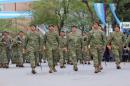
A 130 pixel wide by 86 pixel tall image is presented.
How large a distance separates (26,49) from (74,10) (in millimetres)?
29875

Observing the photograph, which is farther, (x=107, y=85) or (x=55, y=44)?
(x=55, y=44)

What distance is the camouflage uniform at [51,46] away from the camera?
2230cm

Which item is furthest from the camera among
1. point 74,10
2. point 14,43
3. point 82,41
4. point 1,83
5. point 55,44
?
point 74,10

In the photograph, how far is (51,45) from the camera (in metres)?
22.4

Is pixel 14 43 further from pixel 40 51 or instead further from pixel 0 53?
pixel 40 51

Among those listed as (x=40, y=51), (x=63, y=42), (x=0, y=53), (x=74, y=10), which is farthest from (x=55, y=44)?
(x=74, y=10)

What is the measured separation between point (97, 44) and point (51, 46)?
1.78 meters

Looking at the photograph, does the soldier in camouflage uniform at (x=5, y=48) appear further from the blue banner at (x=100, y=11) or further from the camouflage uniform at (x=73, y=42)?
the blue banner at (x=100, y=11)

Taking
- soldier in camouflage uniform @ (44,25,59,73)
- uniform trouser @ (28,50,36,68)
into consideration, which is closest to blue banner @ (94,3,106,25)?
soldier in camouflage uniform @ (44,25,59,73)

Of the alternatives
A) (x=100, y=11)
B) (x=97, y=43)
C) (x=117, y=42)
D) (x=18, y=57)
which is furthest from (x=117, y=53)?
(x=100, y=11)

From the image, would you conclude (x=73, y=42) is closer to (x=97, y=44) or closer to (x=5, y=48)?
(x=97, y=44)

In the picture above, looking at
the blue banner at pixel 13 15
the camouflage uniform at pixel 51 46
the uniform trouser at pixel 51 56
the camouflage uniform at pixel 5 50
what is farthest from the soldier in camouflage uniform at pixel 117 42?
the blue banner at pixel 13 15

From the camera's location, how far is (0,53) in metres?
28.8

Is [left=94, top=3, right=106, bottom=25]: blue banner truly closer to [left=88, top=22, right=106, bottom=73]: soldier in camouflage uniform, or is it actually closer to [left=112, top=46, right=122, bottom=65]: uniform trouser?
[left=112, top=46, right=122, bottom=65]: uniform trouser
